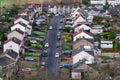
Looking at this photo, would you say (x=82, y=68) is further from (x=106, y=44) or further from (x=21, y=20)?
(x=21, y=20)

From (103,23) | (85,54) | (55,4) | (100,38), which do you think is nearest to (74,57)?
(85,54)

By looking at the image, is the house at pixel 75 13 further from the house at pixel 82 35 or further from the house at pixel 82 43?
the house at pixel 82 43

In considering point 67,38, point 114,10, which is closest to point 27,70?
point 67,38

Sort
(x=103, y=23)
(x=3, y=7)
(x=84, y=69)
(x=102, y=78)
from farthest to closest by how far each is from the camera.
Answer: (x=3, y=7), (x=103, y=23), (x=84, y=69), (x=102, y=78)

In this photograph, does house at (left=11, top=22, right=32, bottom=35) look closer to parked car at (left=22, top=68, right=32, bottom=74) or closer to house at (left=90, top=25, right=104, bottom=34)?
house at (left=90, top=25, right=104, bottom=34)

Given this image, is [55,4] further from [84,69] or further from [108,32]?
[84,69]

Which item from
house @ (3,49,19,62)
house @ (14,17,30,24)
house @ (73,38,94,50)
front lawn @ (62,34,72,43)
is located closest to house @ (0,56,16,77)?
house @ (3,49,19,62)
